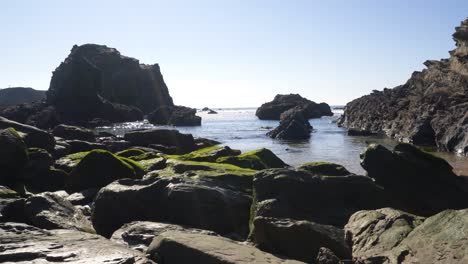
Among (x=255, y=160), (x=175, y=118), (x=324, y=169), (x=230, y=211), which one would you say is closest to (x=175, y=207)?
(x=230, y=211)

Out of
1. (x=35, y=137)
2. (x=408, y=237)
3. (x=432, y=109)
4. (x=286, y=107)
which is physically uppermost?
(x=286, y=107)

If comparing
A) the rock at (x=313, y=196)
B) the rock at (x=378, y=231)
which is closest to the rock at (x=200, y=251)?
the rock at (x=378, y=231)

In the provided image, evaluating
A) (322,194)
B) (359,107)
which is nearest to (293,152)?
(322,194)

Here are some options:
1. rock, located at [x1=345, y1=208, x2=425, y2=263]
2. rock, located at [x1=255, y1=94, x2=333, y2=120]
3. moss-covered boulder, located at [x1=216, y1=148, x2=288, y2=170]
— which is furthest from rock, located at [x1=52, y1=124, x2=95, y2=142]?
rock, located at [x1=255, y1=94, x2=333, y2=120]

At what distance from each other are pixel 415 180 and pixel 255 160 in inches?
280

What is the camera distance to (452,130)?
45.4 meters

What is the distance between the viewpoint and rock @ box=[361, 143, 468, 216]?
45.7 feet

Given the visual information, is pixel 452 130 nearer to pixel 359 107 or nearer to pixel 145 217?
pixel 145 217

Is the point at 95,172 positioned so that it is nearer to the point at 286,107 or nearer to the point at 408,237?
the point at 408,237

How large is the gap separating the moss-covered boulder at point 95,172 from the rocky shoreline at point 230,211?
0.04 m

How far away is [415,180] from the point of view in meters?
A: 14.4

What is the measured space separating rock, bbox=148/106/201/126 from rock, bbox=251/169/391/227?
10725cm

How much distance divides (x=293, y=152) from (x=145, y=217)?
3449 cm

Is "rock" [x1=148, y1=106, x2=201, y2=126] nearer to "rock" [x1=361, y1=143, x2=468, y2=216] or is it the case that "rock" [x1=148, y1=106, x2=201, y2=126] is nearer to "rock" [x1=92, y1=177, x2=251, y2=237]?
"rock" [x1=361, y1=143, x2=468, y2=216]
